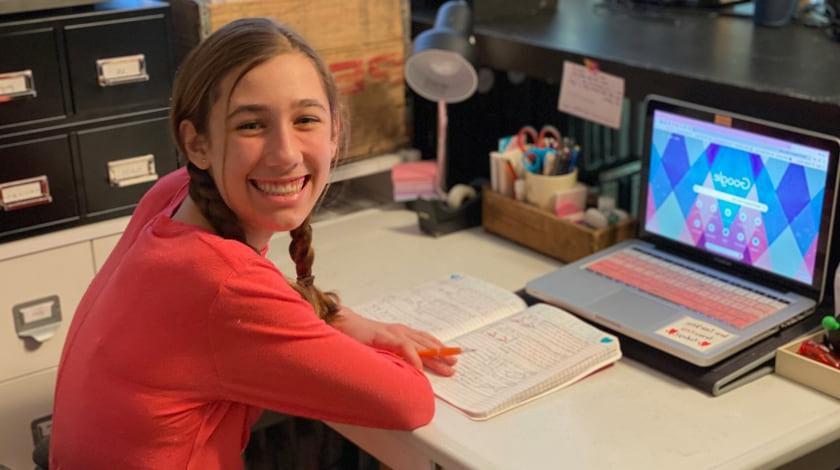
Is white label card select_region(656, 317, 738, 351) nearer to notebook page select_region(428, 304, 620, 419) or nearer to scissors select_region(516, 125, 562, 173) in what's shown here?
notebook page select_region(428, 304, 620, 419)

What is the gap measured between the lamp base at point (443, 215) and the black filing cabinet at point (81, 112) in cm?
45

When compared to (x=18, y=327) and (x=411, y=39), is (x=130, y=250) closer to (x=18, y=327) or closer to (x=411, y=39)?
(x=18, y=327)

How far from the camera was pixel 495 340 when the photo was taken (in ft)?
4.97

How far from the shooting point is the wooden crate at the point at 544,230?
1.79 meters

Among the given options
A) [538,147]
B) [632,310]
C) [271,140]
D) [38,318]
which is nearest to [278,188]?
[271,140]

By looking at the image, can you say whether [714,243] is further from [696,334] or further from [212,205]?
[212,205]

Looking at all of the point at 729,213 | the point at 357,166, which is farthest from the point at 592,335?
the point at 357,166

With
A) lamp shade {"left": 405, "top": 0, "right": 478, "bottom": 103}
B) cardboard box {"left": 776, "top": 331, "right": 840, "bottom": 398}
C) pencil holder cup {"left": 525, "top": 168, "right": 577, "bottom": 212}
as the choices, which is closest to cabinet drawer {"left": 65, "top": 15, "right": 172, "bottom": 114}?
lamp shade {"left": 405, "top": 0, "right": 478, "bottom": 103}

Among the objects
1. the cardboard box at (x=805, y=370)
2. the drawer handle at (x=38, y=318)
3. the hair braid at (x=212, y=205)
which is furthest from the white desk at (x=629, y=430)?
the drawer handle at (x=38, y=318)

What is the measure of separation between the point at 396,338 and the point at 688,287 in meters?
0.45

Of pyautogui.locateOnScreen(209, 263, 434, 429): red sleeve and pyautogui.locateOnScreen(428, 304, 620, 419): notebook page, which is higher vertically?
pyautogui.locateOnScreen(209, 263, 434, 429): red sleeve

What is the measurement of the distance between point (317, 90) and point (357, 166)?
83 cm

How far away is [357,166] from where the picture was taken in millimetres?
2053

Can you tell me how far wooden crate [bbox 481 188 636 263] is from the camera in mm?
1785
